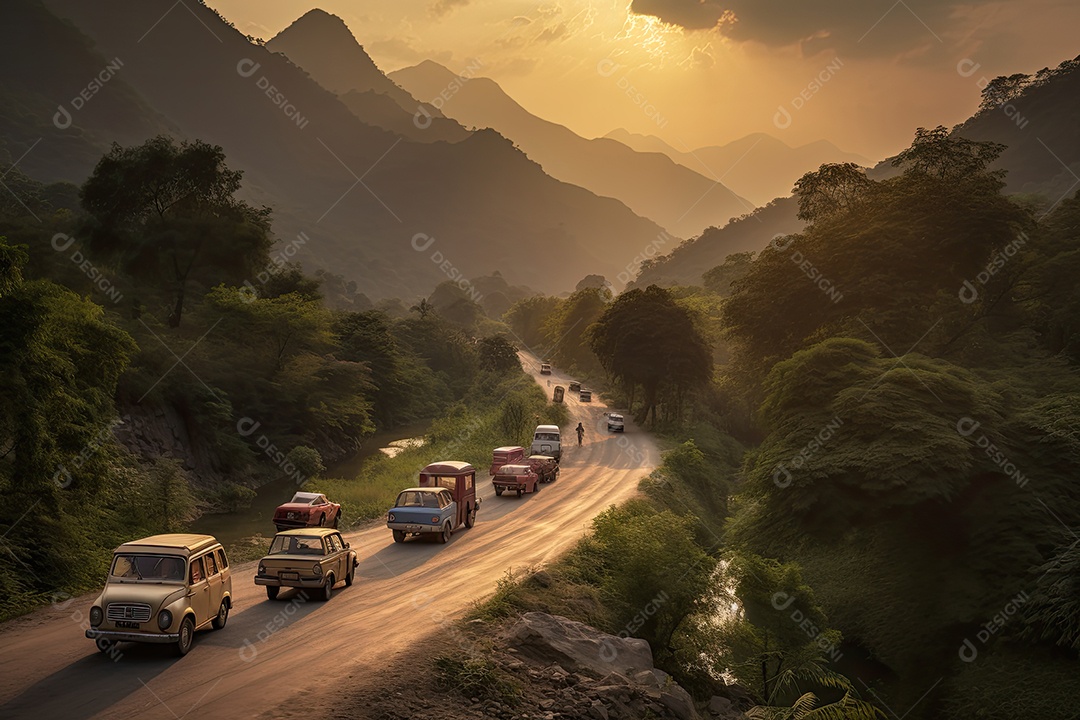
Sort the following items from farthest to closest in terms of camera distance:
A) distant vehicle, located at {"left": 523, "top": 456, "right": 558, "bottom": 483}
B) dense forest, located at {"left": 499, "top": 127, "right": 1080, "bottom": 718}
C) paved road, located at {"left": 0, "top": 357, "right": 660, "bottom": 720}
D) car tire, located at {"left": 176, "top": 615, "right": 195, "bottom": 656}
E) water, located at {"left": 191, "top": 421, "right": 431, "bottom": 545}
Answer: distant vehicle, located at {"left": 523, "top": 456, "right": 558, "bottom": 483} < water, located at {"left": 191, "top": 421, "right": 431, "bottom": 545} < dense forest, located at {"left": 499, "top": 127, "right": 1080, "bottom": 718} < car tire, located at {"left": 176, "top": 615, "right": 195, "bottom": 656} < paved road, located at {"left": 0, "top": 357, "right": 660, "bottom": 720}

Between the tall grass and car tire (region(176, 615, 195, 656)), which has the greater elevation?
the tall grass

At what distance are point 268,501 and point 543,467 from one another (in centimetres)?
1714

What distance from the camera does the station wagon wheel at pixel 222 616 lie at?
16.1 metres

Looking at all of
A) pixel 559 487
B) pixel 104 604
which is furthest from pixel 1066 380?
pixel 104 604

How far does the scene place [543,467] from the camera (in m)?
43.8

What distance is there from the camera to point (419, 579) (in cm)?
2203

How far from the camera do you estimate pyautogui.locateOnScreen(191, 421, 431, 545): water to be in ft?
108

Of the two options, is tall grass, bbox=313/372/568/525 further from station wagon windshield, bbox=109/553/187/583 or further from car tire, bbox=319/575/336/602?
station wagon windshield, bbox=109/553/187/583

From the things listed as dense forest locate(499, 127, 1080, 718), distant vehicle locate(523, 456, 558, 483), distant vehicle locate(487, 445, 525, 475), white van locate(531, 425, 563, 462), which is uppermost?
distant vehicle locate(487, 445, 525, 475)

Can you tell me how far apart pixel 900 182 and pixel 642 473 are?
25.1m

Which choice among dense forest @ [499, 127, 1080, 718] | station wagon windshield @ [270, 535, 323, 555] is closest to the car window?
station wagon windshield @ [270, 535, 323, 555]

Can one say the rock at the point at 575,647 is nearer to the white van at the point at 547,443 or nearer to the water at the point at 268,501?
the water at the point at 268,501

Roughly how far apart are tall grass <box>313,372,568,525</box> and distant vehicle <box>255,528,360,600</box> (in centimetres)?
1284

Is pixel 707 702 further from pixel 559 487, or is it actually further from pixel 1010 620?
Result: pixel 559 487
